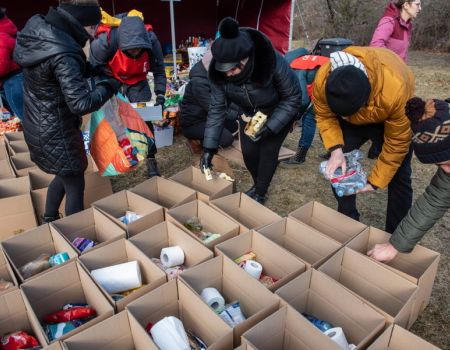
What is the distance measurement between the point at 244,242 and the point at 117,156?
947 millimetres

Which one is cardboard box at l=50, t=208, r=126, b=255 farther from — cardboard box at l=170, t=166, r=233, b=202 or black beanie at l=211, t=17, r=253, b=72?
black beanie at l=211, t=17, r=253, b=72

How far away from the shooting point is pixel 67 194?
207 cm

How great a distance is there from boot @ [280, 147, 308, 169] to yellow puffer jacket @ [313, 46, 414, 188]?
159 cm

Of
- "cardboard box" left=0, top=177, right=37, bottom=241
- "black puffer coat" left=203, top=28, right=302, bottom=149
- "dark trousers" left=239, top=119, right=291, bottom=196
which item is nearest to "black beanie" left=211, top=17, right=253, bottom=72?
"black puffer coat" left=203, top=28, right=302, bottom=149

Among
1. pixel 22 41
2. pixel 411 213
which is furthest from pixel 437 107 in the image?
pixel 22 41

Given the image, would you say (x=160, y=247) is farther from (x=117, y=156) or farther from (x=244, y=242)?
(x=117, y=156)

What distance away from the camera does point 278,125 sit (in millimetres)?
2195

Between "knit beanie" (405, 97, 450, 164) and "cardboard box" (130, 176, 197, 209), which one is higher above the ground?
"knit beanie" (405, 97, 450, 164)

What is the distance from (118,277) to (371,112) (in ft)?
4.55

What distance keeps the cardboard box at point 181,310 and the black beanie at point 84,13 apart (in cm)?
128

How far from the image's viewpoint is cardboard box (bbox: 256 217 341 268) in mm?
1750

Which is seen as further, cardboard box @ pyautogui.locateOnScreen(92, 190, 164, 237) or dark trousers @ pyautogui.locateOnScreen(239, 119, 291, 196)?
dark trousers @ pyautogui.locateOnScreen(239, 119, 291, 196)

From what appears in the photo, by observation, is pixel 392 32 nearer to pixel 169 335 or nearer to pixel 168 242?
pixel 168 242

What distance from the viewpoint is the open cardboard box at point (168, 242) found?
1.75 metres
